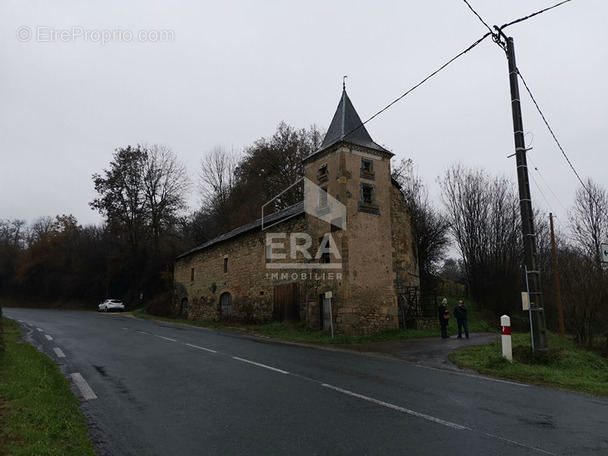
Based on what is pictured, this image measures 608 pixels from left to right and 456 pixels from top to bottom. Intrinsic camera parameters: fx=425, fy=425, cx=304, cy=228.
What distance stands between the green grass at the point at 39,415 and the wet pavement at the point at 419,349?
8254mm

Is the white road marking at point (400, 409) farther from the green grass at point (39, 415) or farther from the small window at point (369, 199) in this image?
the small window at point (369, 199)

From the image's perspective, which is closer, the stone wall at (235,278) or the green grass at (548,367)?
the green grass at (548,367)

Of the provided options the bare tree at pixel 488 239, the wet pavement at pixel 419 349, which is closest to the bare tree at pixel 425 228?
the bare tree at pixel 488 239

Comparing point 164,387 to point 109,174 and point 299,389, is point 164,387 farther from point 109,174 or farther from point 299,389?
point 109,174

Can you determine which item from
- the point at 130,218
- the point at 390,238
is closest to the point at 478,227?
the point at 390,238

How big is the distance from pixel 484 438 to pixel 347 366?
5339 mm

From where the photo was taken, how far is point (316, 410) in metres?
5.74

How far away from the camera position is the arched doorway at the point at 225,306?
2692 cm

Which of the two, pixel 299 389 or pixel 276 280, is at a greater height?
pixel 276 280

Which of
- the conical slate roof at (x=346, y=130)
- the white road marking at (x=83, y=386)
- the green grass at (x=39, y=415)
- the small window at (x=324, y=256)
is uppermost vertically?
the conical slate roof at (x=346, y=130)

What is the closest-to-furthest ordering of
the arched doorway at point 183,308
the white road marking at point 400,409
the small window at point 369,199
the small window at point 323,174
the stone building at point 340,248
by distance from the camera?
the white road marking at point 400,409, the stone building at point 340,248, the small window at point 369,199, the small window at point 323,174, the arched doorway at point 183,308

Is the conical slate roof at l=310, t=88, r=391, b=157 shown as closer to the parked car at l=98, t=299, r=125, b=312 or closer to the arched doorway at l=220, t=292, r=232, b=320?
the arched doorway at l=220, t=292, r=232, b=320

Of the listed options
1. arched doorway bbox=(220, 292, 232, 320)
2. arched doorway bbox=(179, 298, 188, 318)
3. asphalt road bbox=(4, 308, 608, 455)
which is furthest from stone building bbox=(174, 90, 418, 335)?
arched doorway bbox=(179, 298, 188, 318)

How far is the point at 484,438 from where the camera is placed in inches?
185
